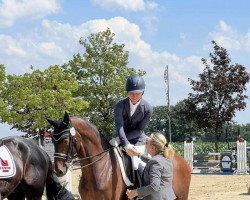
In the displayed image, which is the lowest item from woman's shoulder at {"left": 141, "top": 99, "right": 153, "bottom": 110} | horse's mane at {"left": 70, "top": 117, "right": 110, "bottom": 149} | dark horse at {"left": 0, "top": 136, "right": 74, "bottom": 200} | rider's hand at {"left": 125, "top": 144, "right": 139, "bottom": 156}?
dark horse at {"left": 0, "top": 136, "right": 74, "bottom": 200}

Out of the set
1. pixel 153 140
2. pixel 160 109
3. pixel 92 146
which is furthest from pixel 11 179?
pixel 160 109

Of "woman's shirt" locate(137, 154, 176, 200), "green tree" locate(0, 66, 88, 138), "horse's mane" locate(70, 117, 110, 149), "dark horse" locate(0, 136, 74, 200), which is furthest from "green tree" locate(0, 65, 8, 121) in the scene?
"woman's shirt" locate(137, 154, 176, 200)

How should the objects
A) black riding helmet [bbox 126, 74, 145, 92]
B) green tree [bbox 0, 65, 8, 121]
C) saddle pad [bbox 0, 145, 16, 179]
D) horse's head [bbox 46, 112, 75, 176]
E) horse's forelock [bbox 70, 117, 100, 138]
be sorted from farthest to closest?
green tree [bbox 0, 65, 8, 121], saddle pad [bbox 0, 145, 16, 179], black riding helmet [bbox 126, 74, 145, 92], horse's forelock [bbox 70, 117, 100, 138], horse's head [bbox 46, 112, 75, 176]

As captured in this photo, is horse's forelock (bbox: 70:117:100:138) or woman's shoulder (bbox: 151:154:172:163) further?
horse's forelock (bbox: 70:117:100:138)

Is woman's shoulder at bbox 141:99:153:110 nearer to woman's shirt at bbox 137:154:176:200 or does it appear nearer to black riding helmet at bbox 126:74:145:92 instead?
black riding helmet at bbox 126:74:145:92

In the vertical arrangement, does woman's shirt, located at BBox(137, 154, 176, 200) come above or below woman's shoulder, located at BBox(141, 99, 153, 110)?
below

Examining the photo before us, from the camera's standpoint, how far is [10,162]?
351 inches

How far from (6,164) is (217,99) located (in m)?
31.7

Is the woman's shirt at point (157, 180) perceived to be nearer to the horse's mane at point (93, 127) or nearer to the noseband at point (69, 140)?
the noseband at point (69, 140)

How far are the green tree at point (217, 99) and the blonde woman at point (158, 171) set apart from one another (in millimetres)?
33485

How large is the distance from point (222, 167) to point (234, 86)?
12349 mm

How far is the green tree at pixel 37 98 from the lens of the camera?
3841 centimetres

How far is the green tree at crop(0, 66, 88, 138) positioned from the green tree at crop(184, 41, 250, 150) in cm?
933

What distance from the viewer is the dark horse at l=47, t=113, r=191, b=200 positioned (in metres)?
6.62
